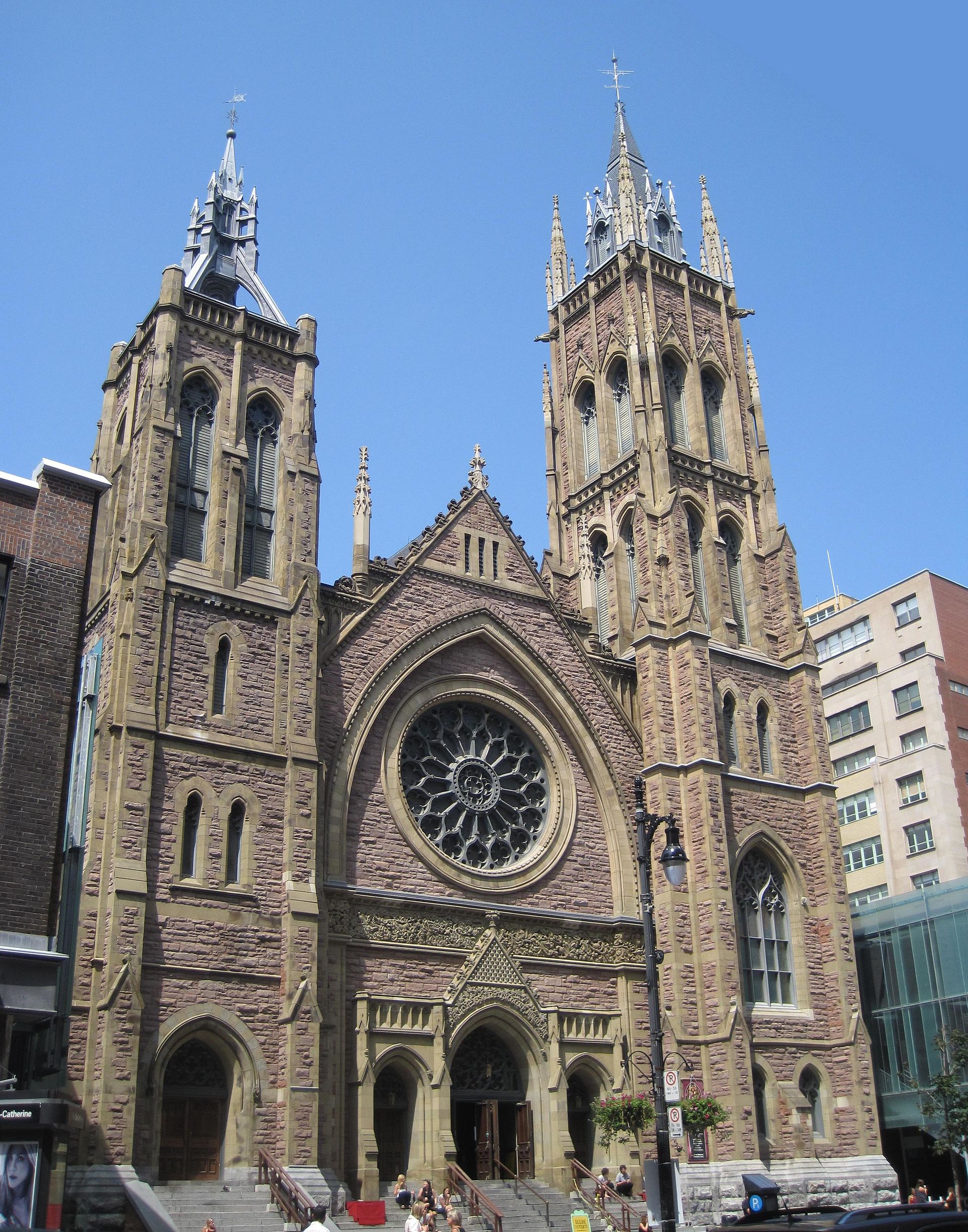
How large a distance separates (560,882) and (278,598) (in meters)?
9.61

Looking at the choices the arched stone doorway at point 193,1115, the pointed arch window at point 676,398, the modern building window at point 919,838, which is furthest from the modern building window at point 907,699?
the arched stone doorway at point 193,1115

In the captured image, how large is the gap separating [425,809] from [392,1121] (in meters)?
6.77

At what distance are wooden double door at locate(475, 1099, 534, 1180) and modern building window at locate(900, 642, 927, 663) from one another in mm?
31636

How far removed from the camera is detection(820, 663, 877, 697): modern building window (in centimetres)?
5625

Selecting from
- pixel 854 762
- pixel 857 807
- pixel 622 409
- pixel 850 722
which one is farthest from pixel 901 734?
pixel 622 409

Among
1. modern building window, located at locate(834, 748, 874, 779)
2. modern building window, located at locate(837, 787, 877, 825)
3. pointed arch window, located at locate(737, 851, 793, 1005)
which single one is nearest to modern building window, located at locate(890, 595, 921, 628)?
modern building window, located at locate(834, 748, 874, 779)

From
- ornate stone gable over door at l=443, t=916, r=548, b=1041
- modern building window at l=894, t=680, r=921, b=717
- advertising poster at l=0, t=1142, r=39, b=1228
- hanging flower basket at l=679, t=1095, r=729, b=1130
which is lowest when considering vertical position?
advertising poster at l=0, t=1142, r=39, b=1228

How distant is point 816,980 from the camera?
32.9m

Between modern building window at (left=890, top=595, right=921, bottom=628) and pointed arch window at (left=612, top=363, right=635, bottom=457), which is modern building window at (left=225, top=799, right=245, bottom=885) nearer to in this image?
pointed arch window at (left=612, top=363, right=635, bottom=457)

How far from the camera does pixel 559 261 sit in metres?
45.4

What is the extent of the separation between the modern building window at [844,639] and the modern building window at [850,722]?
2.95 meters

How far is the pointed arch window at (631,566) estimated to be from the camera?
3725cm

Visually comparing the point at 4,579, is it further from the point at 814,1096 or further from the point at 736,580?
the point at 736,580

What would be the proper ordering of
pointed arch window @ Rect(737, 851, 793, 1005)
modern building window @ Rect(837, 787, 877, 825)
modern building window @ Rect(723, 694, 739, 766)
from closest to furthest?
pointed arch window @ Rect(737, 851, 793, 1005) < modern building window @ Rect(723, 694, 739, 766) < modern building window @ Rect(837, 787, 877, 825)
